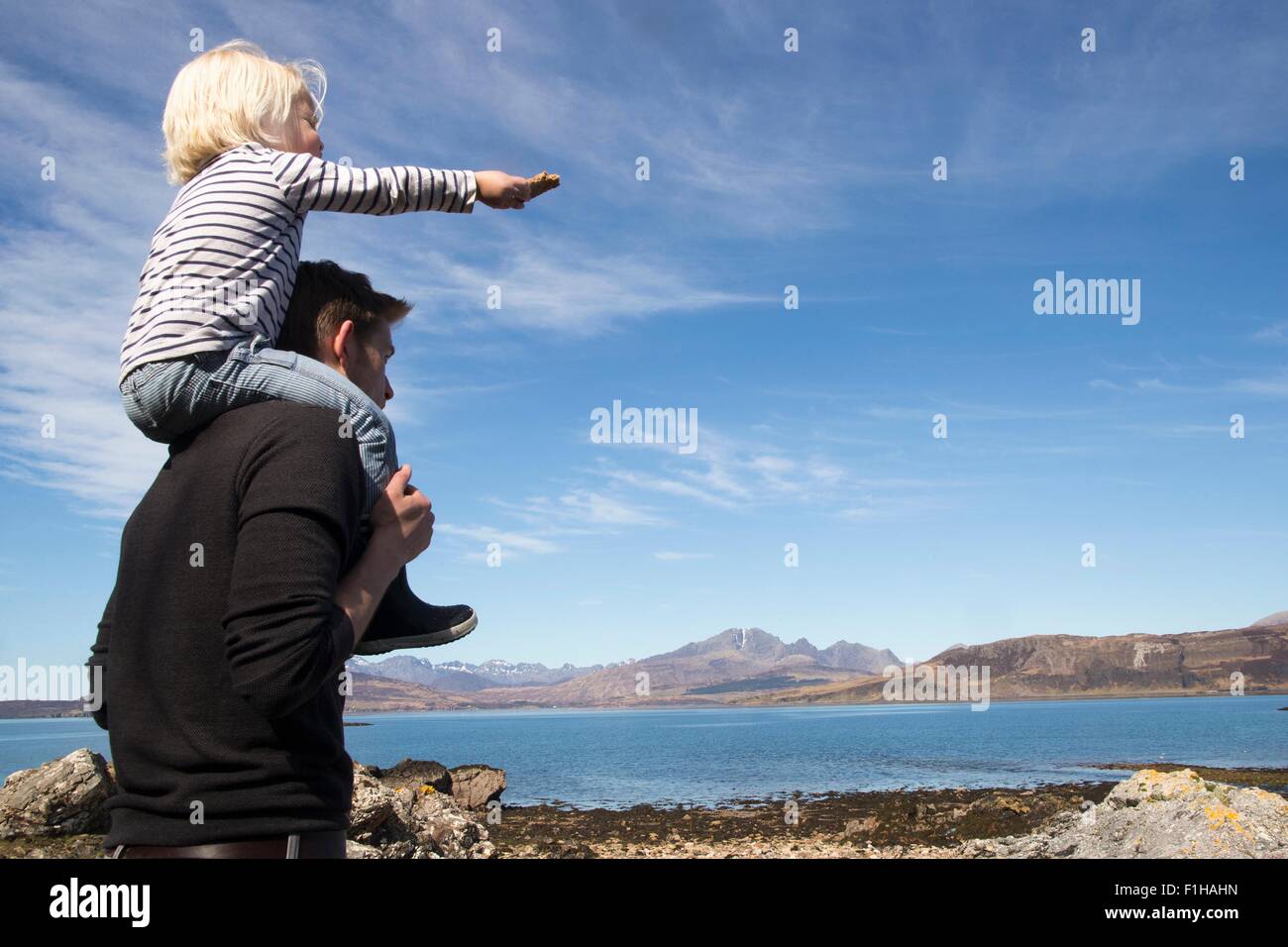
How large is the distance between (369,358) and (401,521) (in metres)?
0.46

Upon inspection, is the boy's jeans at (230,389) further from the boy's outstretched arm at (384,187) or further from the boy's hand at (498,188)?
the boy's hand at (498,188)

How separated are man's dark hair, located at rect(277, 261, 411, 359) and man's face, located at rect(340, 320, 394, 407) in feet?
0.05

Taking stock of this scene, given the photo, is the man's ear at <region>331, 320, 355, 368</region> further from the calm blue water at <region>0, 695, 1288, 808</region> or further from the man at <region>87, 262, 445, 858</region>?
the calm blue water at <region>0, 695, 1288, 808</region>

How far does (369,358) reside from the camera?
2.02 metres

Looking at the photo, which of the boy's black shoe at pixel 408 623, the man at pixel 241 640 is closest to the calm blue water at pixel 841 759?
the boy's black shoe at pixel 408 623

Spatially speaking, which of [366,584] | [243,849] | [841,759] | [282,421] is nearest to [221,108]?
[282,421]

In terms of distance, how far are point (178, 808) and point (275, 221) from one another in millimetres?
1195

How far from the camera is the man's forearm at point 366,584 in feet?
5.32

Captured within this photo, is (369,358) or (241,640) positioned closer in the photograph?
(241,640)

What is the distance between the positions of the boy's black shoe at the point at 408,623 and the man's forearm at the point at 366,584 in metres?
0.22

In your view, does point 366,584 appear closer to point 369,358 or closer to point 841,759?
point 369,358
